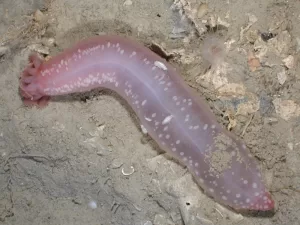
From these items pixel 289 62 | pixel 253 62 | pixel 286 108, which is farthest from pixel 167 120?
pixel 289 62

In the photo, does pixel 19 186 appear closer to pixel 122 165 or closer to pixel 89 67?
pixel 122 165

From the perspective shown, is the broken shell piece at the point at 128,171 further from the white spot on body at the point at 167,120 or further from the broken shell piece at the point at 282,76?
the broken shell piece at the point at 282,76

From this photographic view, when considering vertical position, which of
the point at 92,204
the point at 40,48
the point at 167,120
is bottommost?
the point at 92,204

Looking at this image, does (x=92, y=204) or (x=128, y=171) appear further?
(x=92, y=204)

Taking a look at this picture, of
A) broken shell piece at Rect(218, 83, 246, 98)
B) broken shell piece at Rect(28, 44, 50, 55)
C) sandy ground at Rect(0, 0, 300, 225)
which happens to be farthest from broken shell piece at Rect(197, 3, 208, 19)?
broken shell piece at Rect(28, 44, 50, 55)

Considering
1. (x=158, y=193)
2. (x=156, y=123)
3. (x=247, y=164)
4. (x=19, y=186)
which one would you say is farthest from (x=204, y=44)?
(x=19, y=186)

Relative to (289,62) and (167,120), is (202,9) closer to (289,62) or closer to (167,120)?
(289,62)

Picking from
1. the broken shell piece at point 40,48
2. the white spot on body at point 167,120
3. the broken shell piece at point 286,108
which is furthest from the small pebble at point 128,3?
the broken shell piece at point 286,108

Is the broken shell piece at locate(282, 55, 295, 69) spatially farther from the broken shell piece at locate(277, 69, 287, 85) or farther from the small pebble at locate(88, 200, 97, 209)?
the small pebble at locate(88, 200, 97, 209)
